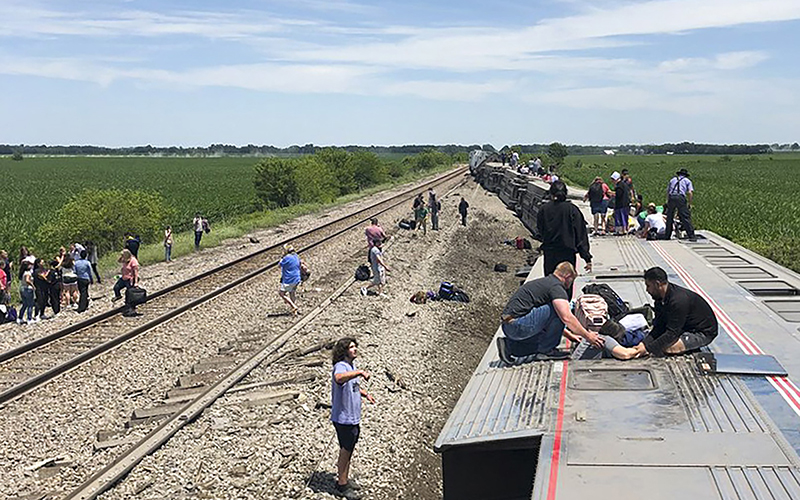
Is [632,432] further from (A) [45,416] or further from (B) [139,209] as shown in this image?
(B) [139,209]

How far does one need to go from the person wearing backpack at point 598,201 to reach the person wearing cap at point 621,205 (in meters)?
0.31

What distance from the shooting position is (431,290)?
19422mm

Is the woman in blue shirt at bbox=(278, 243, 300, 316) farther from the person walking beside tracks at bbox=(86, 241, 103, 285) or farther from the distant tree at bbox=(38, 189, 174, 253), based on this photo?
the distant tree at bbox=(38, 189, 174, 253)

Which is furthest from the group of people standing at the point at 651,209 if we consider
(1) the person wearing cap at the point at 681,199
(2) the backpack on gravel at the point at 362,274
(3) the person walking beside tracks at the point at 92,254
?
(3) the person walking beside tracks at the point at 92,254

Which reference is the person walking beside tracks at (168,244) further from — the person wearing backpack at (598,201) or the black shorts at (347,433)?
the black shorts at (347,433)

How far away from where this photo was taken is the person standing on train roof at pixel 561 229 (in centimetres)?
1077

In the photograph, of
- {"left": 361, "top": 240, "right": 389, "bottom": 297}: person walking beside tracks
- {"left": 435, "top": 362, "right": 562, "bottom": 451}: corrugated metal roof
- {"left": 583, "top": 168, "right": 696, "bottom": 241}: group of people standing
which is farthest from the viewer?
{"left": 361, "top": 240, "right": 389, "bottom": 297}: person walking beside tracks

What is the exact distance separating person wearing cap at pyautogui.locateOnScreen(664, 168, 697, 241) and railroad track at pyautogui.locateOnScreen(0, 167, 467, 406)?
9.82 metres

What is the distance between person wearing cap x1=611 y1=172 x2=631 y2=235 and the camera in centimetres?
1745

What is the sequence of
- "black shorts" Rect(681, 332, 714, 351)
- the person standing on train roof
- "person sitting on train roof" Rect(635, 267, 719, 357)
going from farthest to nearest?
the person standing on train roof, "black shorts" Rect(681, 332, 714, 351), "person sitting on train roof" Rect(635, 267, 719, 357)

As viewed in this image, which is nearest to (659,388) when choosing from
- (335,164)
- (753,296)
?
(753,296)

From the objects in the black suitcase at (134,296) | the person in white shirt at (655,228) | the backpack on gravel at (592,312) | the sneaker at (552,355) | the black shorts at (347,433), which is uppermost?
the backpack on gravel at (592,312)

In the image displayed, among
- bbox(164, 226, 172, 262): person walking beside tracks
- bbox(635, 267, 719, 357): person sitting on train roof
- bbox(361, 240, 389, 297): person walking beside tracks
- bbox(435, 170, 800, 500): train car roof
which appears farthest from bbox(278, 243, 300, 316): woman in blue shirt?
bbox(635, 267, 719, 357): person sitting on train roof

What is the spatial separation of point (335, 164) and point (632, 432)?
55576mm
